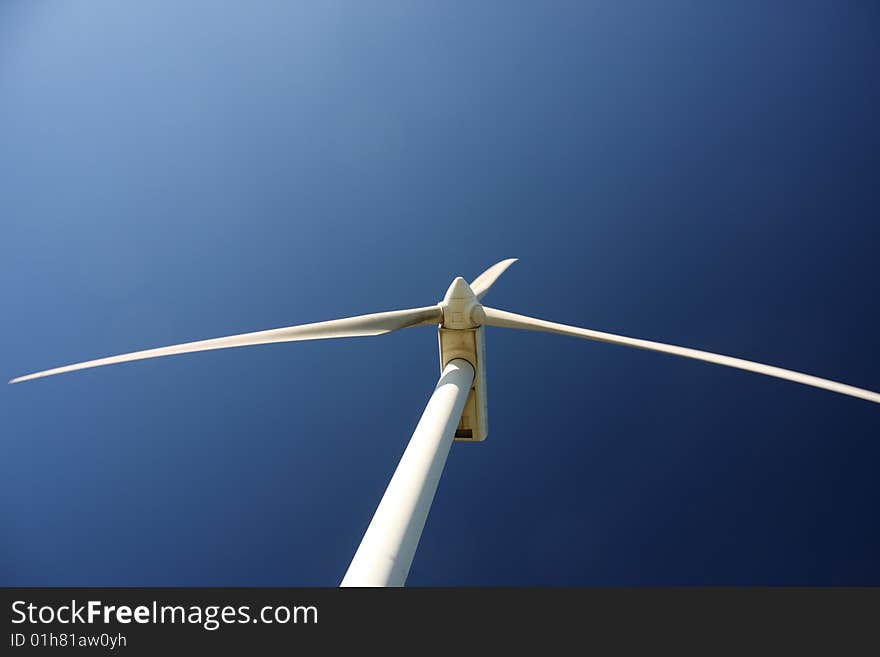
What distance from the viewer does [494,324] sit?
10703mm

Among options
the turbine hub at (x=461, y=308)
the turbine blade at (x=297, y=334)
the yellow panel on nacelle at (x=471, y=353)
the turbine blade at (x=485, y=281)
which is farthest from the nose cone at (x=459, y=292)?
the turbine blade at (x=485, y=281)

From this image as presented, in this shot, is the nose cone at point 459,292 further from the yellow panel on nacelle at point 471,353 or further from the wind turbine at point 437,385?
the yellow panel on nacelle at point 471,353

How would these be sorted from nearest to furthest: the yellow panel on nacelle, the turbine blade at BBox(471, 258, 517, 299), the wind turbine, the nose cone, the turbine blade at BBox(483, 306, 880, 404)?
the wind turbine
the turbine blade at BBox(483, 306, 880, 404)
the nose cone
the yellow panel on nacelle
the turbine blade at BBox(471, 258, 517, 299)

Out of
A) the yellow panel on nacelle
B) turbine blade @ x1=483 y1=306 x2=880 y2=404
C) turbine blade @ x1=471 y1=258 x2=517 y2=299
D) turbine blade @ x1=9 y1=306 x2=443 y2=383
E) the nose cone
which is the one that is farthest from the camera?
turbine blade @ x1=471 y1=258 x2=517 y2=299

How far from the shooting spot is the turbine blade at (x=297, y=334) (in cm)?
850

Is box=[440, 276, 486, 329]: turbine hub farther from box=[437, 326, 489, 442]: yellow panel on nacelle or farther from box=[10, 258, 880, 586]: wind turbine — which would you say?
box=[437, 326, 489, 442]: yellow panel on nacelle

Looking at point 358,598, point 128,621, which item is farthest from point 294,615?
point 128,621

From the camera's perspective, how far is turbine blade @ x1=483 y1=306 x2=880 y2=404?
6840 mm

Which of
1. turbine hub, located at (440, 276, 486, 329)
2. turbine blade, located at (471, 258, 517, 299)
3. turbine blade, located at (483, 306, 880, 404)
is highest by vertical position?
turbine blade, located at (471, 258, 517, 299)

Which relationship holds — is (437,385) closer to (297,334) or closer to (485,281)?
(297,334)

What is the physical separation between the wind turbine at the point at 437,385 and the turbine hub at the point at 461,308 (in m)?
0.02

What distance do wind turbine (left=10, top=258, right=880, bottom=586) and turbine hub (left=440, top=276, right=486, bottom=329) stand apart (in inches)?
0.8

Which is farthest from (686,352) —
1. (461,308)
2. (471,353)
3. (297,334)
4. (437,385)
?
(297,334)

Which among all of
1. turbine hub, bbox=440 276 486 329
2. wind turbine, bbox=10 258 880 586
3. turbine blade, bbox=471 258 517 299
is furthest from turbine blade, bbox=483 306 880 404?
turbine blade, bbox=471 258 517 299
